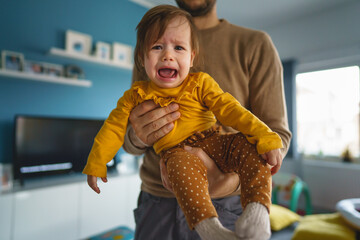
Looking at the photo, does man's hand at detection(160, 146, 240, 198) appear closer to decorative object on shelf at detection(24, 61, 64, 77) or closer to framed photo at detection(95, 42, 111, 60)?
decorative object on shelf at detection(24, 61, 64, 77)

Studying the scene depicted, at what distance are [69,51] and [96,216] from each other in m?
1.73

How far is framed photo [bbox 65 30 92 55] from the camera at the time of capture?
2.50m

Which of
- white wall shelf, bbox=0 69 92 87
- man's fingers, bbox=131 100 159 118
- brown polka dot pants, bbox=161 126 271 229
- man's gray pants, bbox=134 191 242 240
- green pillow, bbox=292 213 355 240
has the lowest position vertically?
green pillow, bbox=292 213 355 240

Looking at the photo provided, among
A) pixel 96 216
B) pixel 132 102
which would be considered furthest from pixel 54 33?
pixel 132 102

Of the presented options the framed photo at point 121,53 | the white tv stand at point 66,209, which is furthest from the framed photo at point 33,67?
the white tv stand at point 66,209

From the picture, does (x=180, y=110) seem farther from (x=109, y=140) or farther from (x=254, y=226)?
(x=254, y=226)

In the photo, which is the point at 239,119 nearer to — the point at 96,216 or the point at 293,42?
the point at 96,216

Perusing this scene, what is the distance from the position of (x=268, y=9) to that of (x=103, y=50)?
6.68 ft

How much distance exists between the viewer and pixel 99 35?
2.79 m

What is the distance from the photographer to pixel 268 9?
9.10 ft

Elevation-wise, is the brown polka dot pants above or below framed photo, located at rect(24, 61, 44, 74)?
below

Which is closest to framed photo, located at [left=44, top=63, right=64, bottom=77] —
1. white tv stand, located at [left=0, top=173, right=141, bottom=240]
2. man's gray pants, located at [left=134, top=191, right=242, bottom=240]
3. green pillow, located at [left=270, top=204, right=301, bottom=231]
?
white tv stand, located at [left=0, top=173, right=141, bottom=240]

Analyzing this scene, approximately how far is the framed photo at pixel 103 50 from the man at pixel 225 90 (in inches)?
83.1

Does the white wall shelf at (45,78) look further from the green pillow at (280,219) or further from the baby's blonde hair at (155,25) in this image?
the green pillow at (280,219)
